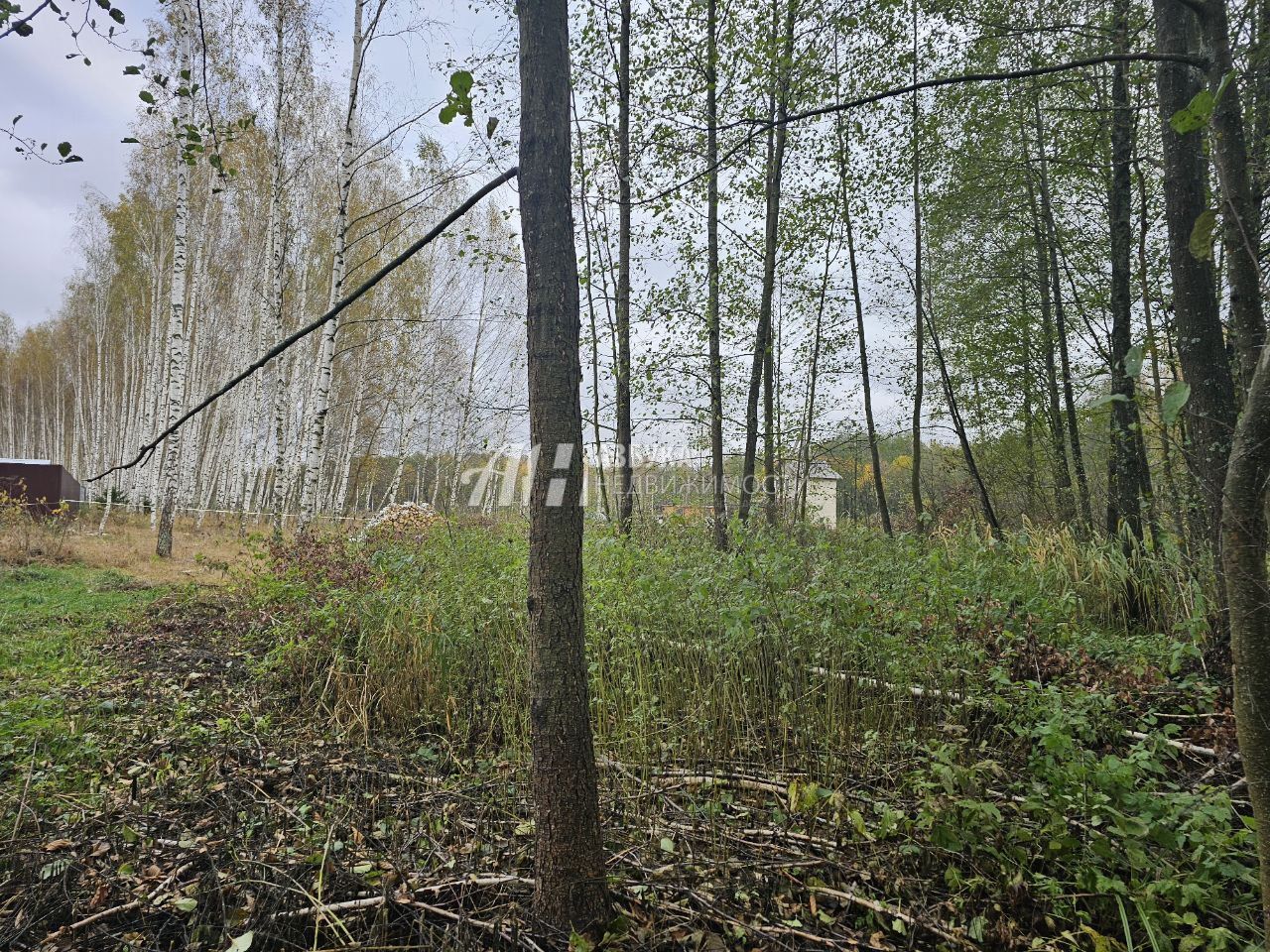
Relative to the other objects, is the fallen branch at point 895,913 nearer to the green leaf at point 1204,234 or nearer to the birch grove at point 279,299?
the green leaf at point 1204,234

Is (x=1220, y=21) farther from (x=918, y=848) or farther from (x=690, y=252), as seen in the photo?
(x=690, y=252)

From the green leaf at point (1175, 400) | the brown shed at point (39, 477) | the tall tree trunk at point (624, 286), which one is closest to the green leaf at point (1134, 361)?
the green leaf at point (1175, 400)

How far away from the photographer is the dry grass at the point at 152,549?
8977mm

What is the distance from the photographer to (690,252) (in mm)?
8273

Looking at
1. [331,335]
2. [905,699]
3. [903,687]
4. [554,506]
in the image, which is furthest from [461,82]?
[331,335]

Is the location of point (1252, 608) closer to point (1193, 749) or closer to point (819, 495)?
point (1193, 749)

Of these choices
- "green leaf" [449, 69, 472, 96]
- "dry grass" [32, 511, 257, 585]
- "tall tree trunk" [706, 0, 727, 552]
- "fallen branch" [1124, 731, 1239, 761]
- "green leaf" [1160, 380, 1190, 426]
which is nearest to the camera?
"green leaf" [1160, 380, 1190, 426]

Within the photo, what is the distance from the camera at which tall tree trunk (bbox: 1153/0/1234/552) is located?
116 inches

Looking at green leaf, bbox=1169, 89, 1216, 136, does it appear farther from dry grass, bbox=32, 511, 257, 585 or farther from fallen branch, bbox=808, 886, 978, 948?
dry grass, bbox=32, 511, 257, 585

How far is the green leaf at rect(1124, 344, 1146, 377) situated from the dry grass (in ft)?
19.4

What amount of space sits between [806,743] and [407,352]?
17372mm

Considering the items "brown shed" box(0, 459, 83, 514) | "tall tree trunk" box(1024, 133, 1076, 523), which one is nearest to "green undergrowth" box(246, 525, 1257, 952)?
"tall tree trunk" box(1024, 133, 1076, 523)

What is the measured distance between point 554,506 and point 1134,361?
1.28 meters

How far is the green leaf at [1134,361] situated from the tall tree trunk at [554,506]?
117 cm
